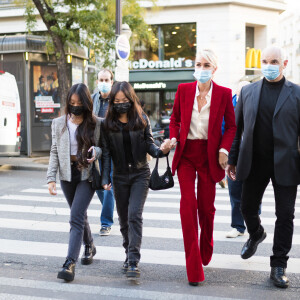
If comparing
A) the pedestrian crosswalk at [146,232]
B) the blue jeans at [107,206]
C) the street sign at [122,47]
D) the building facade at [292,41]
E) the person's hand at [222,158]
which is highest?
the building facade at [292,41]

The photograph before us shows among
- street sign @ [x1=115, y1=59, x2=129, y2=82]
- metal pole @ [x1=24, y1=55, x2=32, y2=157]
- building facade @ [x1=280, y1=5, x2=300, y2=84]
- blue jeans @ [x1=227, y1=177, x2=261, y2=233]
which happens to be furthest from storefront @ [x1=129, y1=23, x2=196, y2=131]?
building facade @ [x1=280, y1=5, x2=300, y2=84]

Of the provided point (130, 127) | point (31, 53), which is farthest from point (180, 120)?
point (31, 53)

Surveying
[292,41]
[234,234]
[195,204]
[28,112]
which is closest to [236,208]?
[234,234]

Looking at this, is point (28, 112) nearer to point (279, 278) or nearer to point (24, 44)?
point (24, 44)

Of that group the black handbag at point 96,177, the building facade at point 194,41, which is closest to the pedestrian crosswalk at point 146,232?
the black handbag at point 96,177

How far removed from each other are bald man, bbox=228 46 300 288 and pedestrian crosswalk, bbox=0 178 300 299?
618mm

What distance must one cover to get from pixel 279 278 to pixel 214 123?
1.45 metres

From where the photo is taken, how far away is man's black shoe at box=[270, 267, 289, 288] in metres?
4.09

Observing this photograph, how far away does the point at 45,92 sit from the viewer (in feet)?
52.9

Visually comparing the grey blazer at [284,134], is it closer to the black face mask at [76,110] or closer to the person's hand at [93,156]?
the person's hand at [93,156]

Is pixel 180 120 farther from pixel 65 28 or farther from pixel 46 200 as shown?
pixel 65 28

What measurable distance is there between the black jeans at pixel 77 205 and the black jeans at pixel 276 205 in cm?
146

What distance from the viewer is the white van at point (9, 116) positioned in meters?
12.6

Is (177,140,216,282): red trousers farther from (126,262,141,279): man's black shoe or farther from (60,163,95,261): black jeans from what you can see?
(60,163,95,261): black jeans
